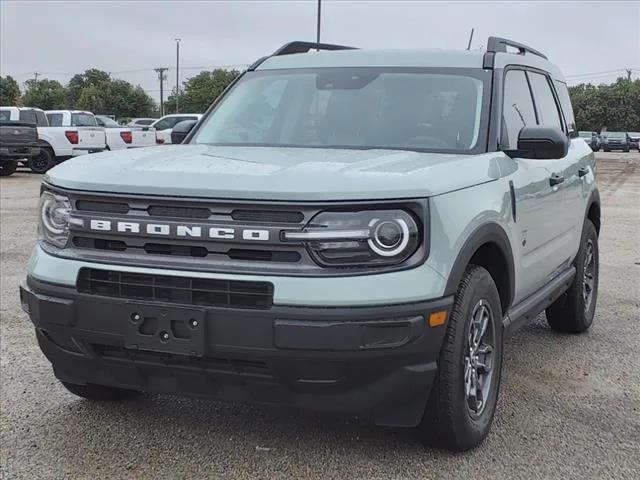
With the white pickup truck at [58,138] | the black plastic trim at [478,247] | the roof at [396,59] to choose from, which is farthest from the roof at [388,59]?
the white pickup truck at [58,138]

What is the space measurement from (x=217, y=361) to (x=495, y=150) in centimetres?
182

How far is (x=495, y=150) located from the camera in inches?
157

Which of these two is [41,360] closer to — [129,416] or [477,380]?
[129,416]

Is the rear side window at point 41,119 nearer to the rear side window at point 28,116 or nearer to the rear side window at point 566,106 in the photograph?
the rear side window at point 28,116

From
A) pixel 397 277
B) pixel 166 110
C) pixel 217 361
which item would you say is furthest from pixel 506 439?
pixel 166 110

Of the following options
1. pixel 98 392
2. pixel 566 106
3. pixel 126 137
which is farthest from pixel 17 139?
pixel 98 392

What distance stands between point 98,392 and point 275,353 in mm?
1500

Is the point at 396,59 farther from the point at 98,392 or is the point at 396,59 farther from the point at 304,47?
the point at 98,392

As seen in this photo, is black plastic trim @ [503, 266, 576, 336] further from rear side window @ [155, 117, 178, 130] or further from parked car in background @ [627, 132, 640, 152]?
parked car in background @ [627, 132, 640, 152]

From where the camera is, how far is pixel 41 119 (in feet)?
72.2

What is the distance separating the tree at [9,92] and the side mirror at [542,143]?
299 feet

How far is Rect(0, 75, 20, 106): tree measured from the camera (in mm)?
88625

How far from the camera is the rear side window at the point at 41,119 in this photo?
2184 cm

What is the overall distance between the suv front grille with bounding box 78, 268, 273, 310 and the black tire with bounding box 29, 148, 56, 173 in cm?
1983
